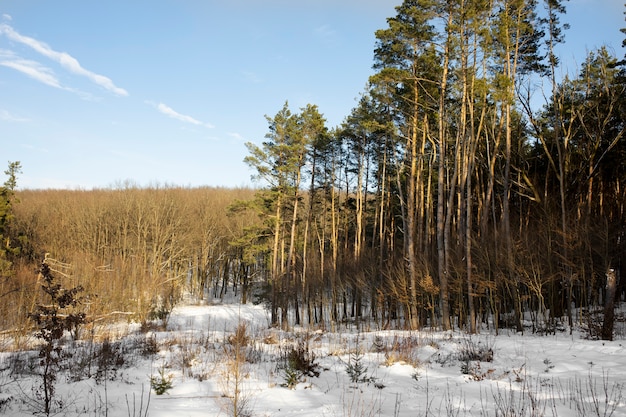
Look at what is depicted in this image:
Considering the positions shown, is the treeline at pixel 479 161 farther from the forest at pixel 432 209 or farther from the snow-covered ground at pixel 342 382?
the snow-covered ground at pixel 342 382

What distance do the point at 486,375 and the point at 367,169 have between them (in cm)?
2280

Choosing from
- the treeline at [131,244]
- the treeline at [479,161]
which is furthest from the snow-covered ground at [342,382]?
the treeline at [131,244]

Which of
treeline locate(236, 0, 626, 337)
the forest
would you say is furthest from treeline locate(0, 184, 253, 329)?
treeline locate(236, 0, 626, 337)

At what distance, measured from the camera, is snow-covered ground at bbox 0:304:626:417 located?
561 cm

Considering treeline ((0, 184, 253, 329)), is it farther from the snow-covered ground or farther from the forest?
the snow-covered ground

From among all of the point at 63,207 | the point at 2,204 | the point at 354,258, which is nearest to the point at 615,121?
the point at 354,258

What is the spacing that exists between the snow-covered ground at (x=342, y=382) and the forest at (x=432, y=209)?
6.61ft

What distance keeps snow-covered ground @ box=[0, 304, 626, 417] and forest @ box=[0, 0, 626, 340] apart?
6.61 ft

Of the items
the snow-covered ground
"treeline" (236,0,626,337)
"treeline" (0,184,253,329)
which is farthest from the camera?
"treeline" (0,184,253,329)

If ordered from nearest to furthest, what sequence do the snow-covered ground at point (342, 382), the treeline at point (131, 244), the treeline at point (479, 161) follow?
the snow-covered ground at point (342, 382), the treeline at point (479, 161), the treeline at point (131, 244)

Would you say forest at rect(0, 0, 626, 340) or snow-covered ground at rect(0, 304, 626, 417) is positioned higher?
forest at rect(0, 0, 626, 340)

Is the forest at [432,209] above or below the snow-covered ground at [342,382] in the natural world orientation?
above

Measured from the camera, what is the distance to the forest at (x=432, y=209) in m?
16.8

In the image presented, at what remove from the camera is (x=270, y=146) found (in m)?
26.3
